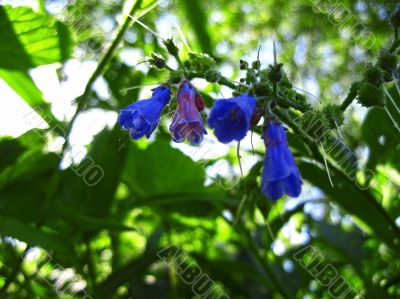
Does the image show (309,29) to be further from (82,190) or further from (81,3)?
(82,190)

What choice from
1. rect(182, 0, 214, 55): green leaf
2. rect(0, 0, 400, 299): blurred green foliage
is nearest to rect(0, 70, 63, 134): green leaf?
rect(0, 0, 400, 299): blurred green foliage

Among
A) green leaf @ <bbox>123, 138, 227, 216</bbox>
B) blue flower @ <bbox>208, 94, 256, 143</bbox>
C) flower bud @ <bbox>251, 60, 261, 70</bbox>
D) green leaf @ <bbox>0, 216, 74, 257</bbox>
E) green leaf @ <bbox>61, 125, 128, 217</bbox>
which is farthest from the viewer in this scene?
green leaf @ <bbox>123, 138, 227, 216</bbox>

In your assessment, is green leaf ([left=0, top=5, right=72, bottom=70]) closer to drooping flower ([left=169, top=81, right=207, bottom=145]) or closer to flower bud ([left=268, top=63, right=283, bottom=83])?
drooping flower ([left=169, top=81, right=207, bottom=145])

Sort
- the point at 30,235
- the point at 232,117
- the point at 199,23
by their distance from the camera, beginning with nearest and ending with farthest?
the point at 232,117 → the point at 30,235 → the point at 199,23

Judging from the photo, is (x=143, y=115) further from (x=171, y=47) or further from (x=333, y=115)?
(x=333, y=115)

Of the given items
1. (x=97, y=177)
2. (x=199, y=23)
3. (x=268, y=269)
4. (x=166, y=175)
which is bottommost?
(x=268, y=269)

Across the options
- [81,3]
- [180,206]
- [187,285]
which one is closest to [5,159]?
[180,206]

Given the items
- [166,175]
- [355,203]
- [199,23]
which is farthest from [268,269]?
[199,23]

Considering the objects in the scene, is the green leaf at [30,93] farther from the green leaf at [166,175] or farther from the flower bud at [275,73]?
the flower bud at [275,73]
